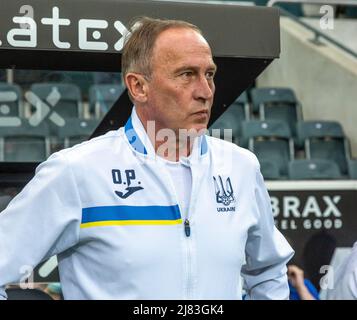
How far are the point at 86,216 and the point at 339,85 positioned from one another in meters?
7.72

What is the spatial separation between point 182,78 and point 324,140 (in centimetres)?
669

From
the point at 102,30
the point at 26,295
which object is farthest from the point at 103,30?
the point at 26,295

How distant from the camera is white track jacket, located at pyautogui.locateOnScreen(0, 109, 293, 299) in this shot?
186 centimetres

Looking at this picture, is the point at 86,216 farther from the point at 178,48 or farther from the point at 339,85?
the point at 339,85

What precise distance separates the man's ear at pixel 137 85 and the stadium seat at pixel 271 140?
18.9 ft

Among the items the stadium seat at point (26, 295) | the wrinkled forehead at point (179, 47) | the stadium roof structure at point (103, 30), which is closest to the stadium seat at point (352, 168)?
the stadium seat at point (26, 295)

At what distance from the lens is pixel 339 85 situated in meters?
9.29

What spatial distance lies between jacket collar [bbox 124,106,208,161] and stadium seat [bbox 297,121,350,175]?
6.44 metres

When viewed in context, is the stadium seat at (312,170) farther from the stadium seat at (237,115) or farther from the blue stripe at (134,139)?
the blue stripe at (134,139)

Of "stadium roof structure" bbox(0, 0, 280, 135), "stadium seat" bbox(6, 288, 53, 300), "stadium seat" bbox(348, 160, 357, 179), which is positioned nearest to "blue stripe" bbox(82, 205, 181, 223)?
"stadium roof structure" bbox(0, 0, 280, 135)

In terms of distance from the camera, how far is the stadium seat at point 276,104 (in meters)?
8.73

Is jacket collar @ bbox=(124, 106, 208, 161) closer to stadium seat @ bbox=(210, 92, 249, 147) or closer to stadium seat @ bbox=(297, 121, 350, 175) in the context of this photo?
stadium seat @ bbox=(210, 92, 249, 147)
